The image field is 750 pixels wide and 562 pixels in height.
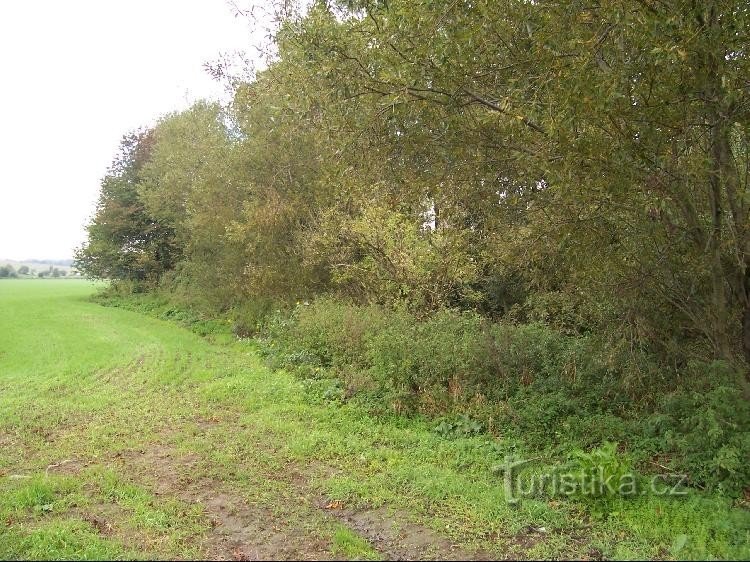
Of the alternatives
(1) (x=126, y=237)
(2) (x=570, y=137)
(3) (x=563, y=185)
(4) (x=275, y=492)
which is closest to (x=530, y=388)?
(3) (x=563, y=185)

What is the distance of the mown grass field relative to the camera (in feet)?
13.4

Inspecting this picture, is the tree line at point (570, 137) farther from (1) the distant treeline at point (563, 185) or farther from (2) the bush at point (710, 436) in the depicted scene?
(2) the bush at point (710, 436)

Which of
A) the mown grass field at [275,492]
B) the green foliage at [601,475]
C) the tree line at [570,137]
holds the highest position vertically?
the tree line at [570,137]

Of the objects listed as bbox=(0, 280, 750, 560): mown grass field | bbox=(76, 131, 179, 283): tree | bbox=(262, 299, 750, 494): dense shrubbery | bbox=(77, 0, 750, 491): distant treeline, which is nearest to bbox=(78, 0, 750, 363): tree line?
bbox=(77, 0, 750, 491): distant treeline

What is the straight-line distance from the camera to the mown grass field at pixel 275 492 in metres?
4.08

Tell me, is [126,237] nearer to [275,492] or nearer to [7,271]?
[275,492]

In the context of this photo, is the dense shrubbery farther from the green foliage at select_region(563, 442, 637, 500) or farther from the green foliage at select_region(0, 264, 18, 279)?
the green foliage at select_region(0, 264, 18, 279)

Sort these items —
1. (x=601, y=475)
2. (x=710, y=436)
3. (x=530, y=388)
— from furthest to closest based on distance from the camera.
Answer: (x=530, y=388), (x=710, y=436), (x=601, y=475)

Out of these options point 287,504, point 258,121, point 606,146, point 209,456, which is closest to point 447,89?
point 606,146

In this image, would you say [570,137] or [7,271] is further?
[7,271]

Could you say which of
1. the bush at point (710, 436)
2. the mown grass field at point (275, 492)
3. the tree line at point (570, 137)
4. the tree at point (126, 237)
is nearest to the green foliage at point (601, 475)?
the mown grass field at point (275, 492)

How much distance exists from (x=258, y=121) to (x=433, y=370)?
994 cm

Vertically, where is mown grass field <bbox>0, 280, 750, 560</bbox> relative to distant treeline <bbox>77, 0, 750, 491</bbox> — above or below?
below

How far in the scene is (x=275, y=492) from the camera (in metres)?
5.12
